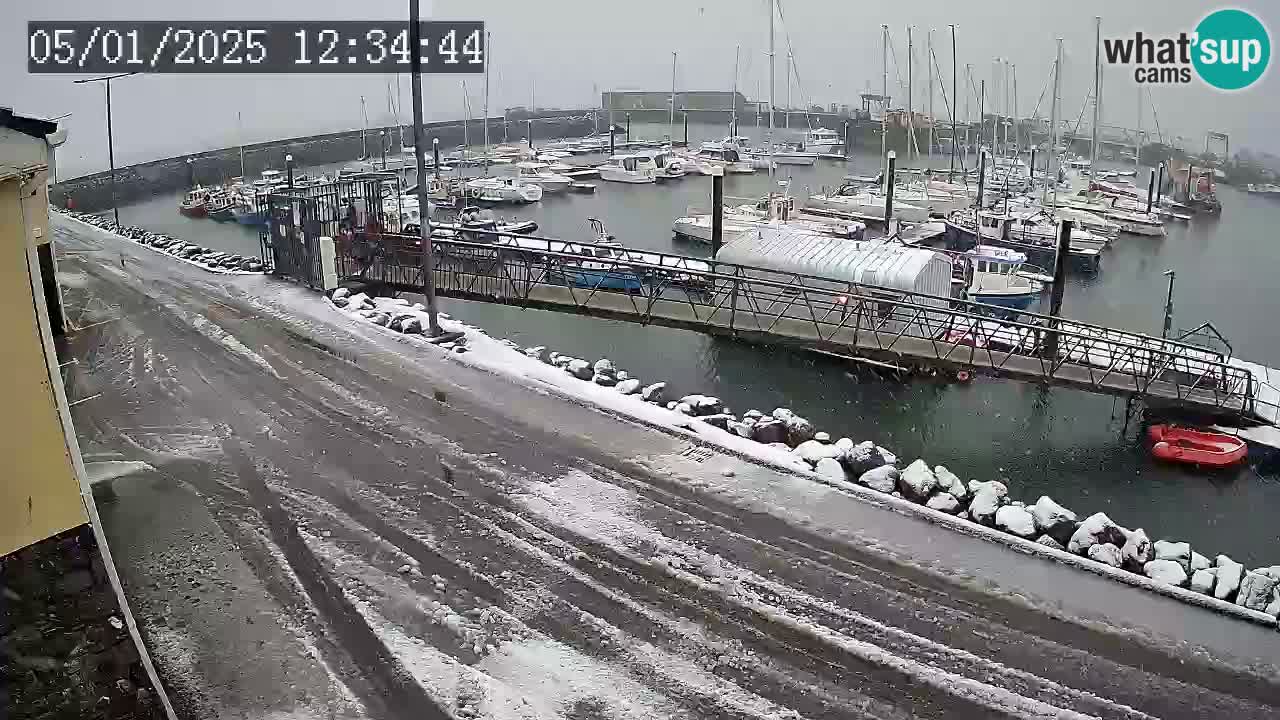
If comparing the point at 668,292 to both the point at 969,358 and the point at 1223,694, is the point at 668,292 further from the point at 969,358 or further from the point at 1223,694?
the point at 1223,694

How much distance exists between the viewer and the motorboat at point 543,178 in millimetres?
54003

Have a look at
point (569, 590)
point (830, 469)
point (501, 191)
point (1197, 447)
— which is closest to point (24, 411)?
point (569, 590)

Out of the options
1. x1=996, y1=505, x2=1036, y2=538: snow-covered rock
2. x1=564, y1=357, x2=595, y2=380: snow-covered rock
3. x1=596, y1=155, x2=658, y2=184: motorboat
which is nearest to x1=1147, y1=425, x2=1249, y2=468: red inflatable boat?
x1=996, y1=505, x2=1036, y2=538: snow-covered rock

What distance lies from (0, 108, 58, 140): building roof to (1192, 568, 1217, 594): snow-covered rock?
1004cm

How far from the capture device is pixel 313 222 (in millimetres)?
19484

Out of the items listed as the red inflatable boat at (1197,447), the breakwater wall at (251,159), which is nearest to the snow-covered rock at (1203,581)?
the red inflatable boat at (1197,447)

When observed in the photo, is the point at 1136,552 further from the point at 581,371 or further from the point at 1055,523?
the point at 581,371

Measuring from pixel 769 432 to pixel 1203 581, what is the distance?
4918mm

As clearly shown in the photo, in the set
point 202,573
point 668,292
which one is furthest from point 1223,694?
point 668,292

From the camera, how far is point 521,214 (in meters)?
47.1

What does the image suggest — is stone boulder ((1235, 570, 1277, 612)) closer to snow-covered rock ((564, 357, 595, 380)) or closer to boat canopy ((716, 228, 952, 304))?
snow-covered rock ((564, 357, 595, 380))

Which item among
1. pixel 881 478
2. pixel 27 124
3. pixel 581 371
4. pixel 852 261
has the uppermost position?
pixel 27 124

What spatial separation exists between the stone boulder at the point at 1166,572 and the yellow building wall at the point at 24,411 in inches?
362

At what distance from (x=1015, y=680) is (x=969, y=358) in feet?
32.5
